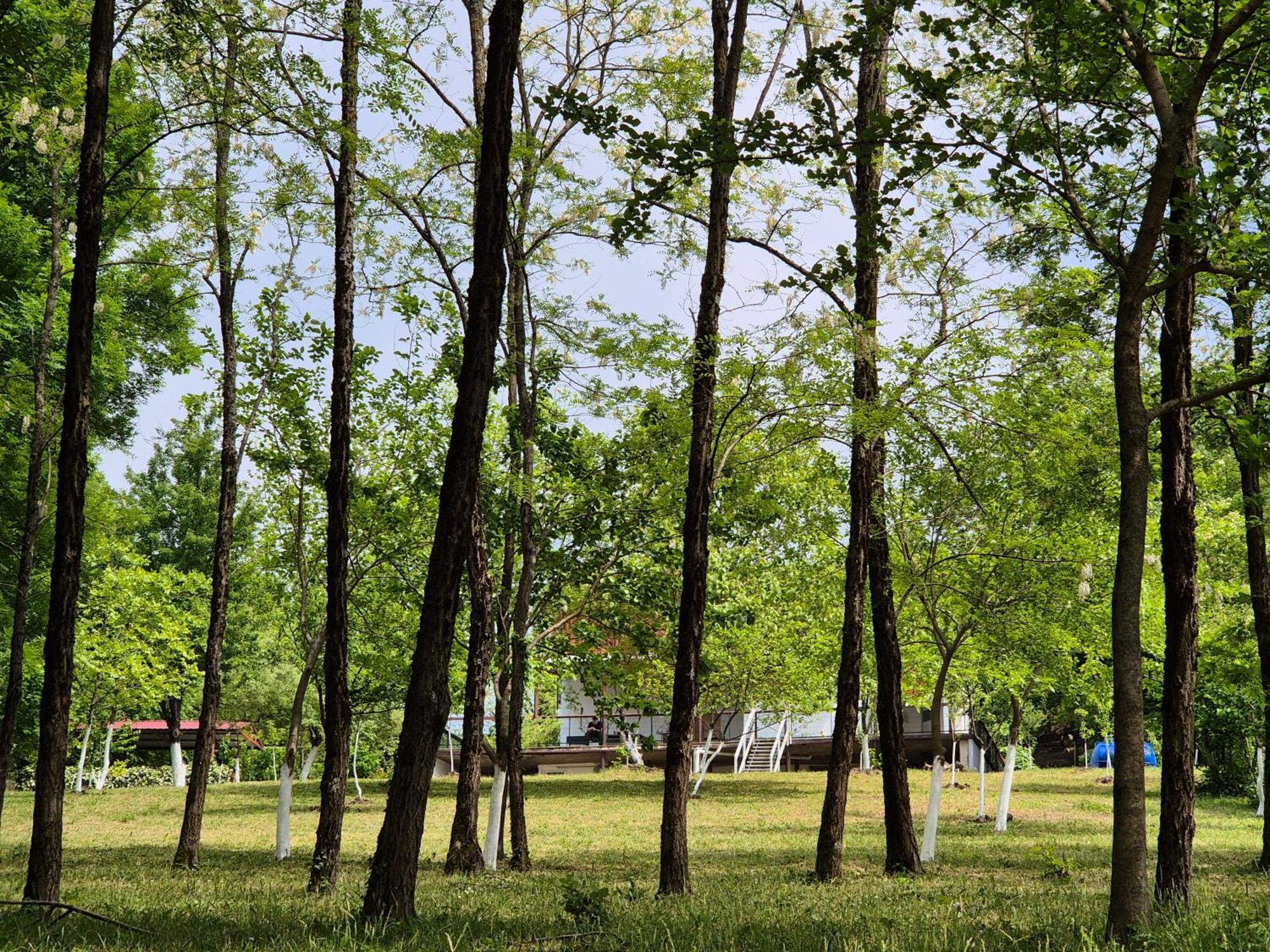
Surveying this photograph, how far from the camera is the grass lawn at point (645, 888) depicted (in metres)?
7.16

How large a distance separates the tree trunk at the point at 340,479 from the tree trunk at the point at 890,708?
8254 millimetres

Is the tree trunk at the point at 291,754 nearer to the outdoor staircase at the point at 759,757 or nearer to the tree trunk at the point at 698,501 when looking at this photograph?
the tree trunk at the point at 698,501

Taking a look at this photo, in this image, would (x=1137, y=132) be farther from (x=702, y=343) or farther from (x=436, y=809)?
(x=436, y=809)

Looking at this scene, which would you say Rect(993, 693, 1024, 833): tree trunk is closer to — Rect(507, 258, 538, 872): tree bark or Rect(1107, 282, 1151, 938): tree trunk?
Rect(507, 258, 538, 872): tree bark

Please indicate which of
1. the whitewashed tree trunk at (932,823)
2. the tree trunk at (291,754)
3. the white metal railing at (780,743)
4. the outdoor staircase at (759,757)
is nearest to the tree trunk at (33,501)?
the tree trunk at (291,754)

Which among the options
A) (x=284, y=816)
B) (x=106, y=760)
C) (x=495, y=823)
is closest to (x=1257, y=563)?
(x=495, y=823)

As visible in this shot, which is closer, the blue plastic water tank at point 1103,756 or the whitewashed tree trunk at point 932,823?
the whitewashed tree trunk at point 932,823

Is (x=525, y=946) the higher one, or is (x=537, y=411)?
(x=537, y=411)

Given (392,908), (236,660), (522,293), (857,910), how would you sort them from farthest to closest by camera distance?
(236,660) < (522,293) < (857,910) < (392,908)

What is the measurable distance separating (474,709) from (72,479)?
936cm

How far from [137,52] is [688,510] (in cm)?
809

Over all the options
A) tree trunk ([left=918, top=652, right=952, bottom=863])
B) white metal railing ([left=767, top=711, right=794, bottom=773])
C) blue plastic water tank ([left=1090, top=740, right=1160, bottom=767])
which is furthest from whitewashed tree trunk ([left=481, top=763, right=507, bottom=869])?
blue plastic water tank ([left=1090, top=740, right=1160, bottom=767])

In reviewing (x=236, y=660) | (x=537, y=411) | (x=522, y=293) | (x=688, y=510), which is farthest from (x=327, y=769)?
(x=236, y=660)

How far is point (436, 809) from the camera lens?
1462 inches
